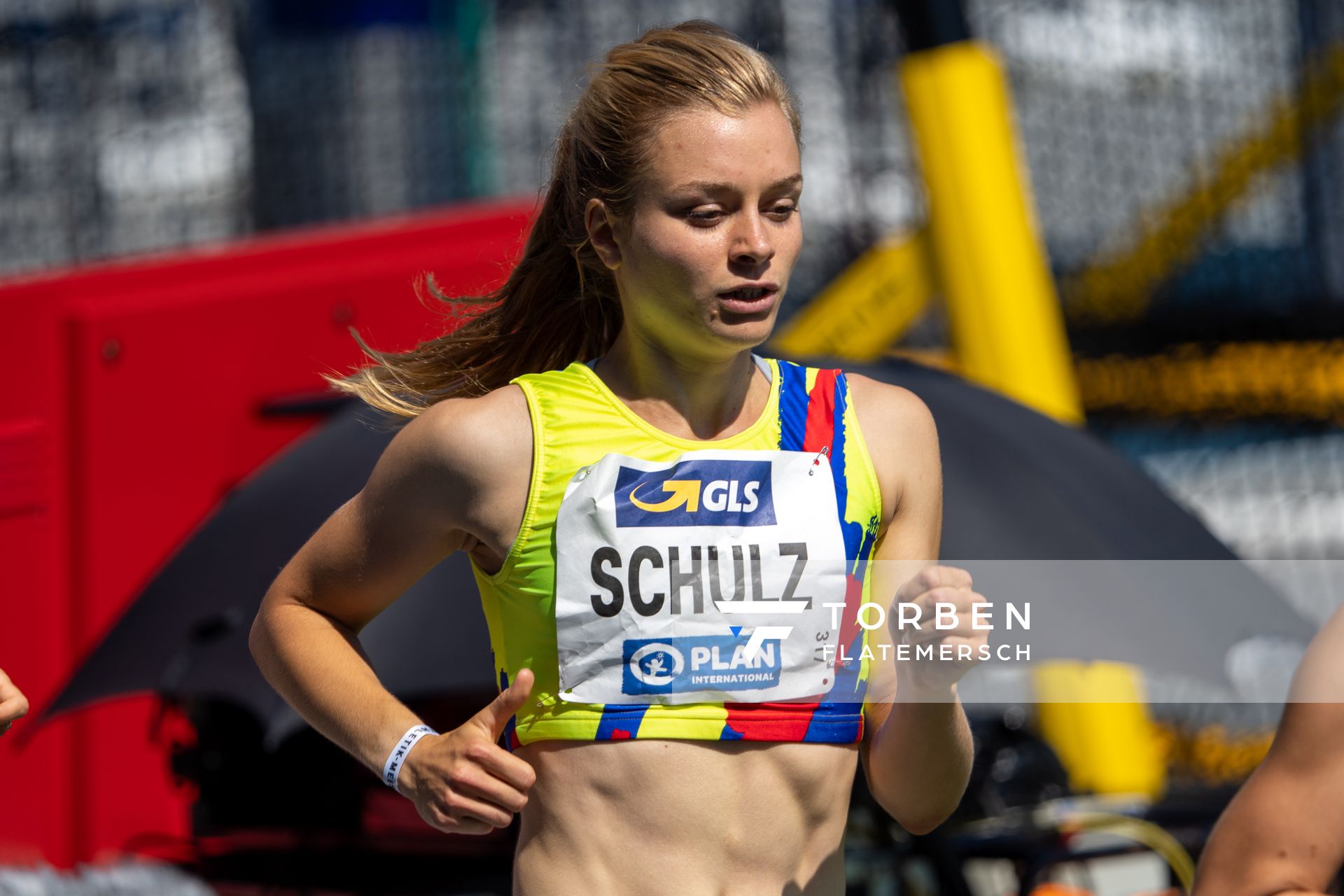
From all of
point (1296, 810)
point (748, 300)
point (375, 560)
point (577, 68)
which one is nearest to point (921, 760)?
point (1296, 810)

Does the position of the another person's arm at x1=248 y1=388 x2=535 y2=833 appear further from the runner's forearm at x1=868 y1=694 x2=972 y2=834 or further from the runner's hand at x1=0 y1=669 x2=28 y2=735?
the runner's forearm at x1=868 y1=694 x2=972 y2=834

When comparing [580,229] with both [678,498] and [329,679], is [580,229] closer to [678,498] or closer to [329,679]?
[678,498]

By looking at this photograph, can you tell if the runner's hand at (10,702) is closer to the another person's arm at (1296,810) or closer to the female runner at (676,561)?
the female runner at (676,561)

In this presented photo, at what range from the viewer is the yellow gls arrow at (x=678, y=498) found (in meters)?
1.75

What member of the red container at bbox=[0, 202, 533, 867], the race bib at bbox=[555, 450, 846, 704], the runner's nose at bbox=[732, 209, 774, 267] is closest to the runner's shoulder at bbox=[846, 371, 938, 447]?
the race bib at bbox=[555, 450, 846, 704]

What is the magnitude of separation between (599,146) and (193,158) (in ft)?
20.6

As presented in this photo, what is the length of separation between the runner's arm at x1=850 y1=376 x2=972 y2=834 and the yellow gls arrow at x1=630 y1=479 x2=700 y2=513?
0.68ft

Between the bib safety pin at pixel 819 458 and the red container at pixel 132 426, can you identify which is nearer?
the bib safety pin at pixel 819 458

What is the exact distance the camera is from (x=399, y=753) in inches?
67.0

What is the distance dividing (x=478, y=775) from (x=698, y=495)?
376 millimetres

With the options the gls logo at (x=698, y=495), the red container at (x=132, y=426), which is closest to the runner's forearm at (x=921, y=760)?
the gls logo at (x=698, y=495)

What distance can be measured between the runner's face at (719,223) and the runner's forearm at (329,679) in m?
0.49

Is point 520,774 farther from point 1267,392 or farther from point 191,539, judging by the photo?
point 1267,392

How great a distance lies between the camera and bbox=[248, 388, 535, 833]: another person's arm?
1.75m
